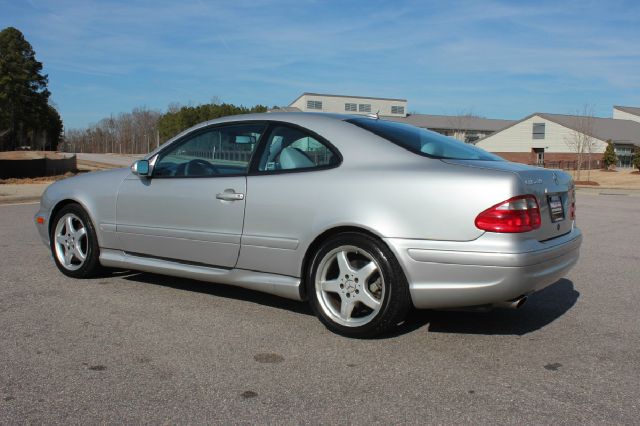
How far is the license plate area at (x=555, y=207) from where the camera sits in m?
3.88

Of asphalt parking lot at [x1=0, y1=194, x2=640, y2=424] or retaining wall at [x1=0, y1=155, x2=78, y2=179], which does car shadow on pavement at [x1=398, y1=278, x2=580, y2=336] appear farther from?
retaining wall at [x1=0, y1=155, x2=78, y2=179]

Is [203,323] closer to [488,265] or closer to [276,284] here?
[276,284]

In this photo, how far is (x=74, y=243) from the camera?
5.55 meters

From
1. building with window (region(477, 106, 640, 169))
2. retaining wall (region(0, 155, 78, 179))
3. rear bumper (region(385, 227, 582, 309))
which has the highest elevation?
building with window (region(477, 106, 640, 169))

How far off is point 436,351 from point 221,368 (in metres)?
1.32

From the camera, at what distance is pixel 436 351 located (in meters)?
3.76

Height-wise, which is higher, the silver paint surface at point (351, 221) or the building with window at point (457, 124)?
the building with window at point (457, 124)

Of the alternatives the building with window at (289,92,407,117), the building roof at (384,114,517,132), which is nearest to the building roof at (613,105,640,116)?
the building roof at (384,114,517,132)

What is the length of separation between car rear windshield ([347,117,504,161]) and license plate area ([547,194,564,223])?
63 centimetres

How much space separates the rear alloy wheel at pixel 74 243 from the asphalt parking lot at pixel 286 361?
198 millimetres

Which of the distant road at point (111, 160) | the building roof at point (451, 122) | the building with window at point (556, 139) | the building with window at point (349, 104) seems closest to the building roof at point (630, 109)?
the building with window at point (556, 139)

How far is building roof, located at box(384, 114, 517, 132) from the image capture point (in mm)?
83812

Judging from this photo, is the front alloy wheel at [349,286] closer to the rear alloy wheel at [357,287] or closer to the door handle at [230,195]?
the rear alloy wheel at [357,287]

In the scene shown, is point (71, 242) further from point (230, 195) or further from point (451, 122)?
point (451, 122)
